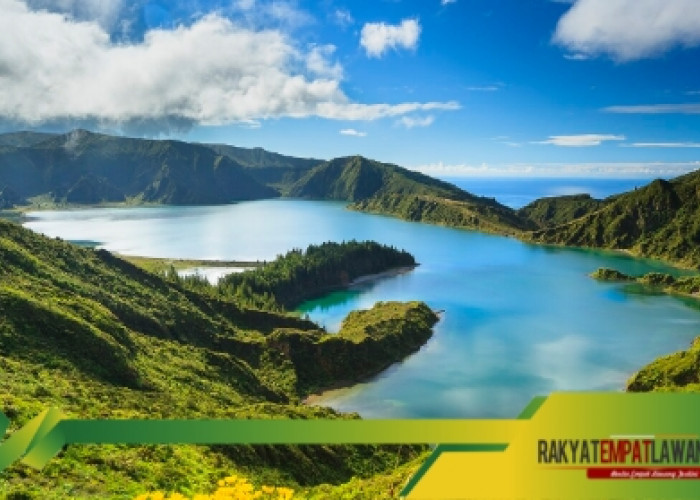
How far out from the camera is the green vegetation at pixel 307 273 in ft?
348

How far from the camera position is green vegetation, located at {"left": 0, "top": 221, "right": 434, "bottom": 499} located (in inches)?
701

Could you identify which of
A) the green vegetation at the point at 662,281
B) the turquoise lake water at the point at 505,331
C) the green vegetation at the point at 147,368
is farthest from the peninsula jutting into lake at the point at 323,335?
the green vegetation at the point at 662,281

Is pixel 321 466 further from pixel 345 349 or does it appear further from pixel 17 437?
pixel 345 349

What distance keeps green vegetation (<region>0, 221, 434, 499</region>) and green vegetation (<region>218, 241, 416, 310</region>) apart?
97.4ft

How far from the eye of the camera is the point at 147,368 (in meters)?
37.3

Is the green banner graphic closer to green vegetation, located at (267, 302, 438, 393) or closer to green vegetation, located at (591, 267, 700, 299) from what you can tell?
green vegetation, located at (267, 302, 438, 393)

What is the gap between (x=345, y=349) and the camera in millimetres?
68562

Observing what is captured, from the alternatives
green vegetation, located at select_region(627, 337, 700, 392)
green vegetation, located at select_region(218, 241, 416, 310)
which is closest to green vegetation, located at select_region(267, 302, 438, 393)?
green vegetation, located at select_region(218, 241, 416, 310)

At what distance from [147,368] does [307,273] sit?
304 feet

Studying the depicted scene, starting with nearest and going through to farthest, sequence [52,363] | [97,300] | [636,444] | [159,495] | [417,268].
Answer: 1. [636,444]
2. [159,495]
3. [52,363]
4. [97,300]
5. [417,268]

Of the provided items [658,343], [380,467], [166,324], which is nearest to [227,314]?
[166,324]

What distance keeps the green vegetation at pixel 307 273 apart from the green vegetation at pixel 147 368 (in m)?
29.7

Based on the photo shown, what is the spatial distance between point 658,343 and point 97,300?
79544mm

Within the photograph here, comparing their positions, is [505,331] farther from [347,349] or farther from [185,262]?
[185,262]
